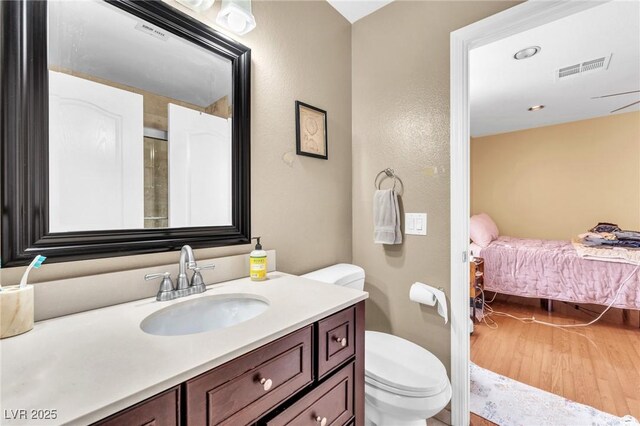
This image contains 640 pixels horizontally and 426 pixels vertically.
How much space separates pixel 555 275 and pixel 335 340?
3.13 m

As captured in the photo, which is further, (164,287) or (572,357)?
(572,357)

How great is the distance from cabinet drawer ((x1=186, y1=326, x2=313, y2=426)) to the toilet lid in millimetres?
487

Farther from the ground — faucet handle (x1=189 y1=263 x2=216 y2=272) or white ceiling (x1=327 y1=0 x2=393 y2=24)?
white ceiling (x1=327 y1=0 x2=393 y2=24)

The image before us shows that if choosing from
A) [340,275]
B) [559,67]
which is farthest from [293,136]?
[559,67]

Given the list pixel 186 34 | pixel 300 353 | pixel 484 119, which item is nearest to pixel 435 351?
pixel 300 353

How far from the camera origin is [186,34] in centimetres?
109

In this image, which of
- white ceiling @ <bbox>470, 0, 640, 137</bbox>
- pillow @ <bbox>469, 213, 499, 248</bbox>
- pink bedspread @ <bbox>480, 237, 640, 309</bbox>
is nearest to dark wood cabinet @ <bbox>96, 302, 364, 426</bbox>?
white ceiling @ <bbox>470, 0, 640, 137</bbox>

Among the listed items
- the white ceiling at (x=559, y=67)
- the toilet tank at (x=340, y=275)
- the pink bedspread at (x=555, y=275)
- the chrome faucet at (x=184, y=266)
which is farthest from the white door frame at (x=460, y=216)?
the pink bedspread at (x=555, y=275)

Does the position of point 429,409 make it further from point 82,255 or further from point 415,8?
point 415,8

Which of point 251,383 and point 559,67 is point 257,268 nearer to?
point 251,383

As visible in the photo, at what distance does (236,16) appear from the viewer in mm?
1135

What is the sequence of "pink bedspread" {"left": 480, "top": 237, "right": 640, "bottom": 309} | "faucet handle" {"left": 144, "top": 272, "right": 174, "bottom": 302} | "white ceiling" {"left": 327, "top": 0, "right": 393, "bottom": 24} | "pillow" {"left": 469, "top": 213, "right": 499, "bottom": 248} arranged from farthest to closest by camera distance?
"pillow" {"left": 469, "top": 213, "right": 499, "bottom": 248} < "pink bedspread" {"left": 480, "top": 237, "right": 640, "bottom": 309} < "white ceiling" {"left": 327, "top": 0, "right": 393, "bottom": 24} < "faucet handle" {"left": 144, "top": 272, "right": 174, "bottom": 302}

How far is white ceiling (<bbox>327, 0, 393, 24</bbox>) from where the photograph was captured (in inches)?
67.2

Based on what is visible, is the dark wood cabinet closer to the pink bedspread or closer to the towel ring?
the towel ring
